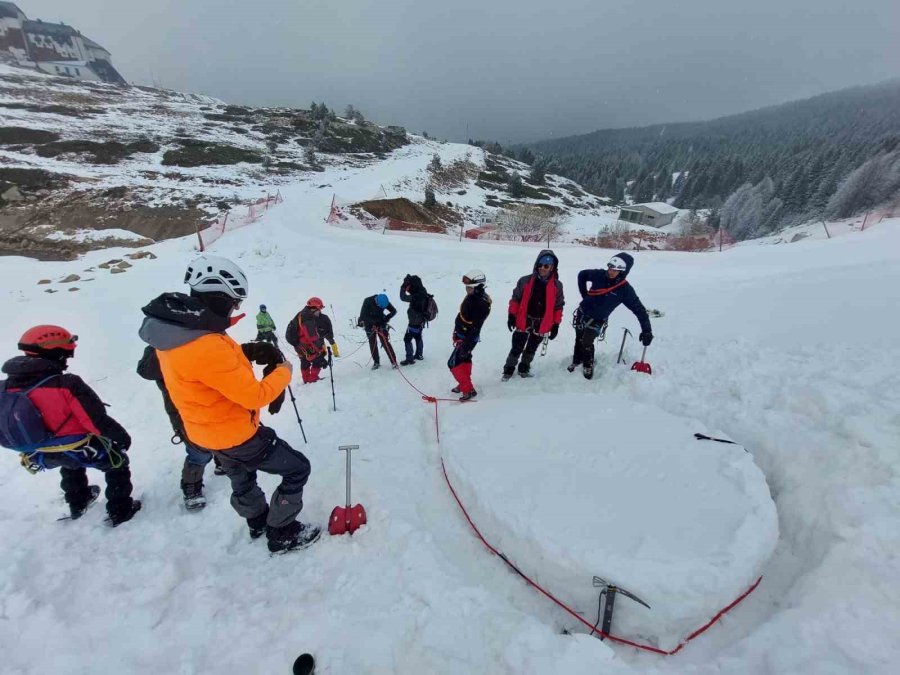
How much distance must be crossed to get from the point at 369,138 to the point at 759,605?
9361 centimetres

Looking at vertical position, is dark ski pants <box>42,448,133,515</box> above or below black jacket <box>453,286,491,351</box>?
below

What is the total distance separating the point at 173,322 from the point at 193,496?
2702 mm

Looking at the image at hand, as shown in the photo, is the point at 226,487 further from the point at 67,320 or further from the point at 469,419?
the point at 67,320

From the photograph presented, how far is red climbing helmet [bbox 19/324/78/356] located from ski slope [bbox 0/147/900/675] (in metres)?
1.85

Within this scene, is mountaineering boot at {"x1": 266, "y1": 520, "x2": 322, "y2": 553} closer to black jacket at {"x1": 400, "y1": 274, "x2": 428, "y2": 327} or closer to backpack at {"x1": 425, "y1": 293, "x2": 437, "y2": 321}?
black jacket at {"x1": 400, "y1": 274, "x2": 428, "y2": 327}

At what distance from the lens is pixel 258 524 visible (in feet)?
12.7

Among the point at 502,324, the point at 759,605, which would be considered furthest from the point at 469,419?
the point at 502,324

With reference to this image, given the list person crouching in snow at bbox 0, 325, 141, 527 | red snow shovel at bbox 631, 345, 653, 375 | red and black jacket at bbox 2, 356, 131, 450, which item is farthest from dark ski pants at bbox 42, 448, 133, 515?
red snow shovel at bbox 631, 345, 653, 375

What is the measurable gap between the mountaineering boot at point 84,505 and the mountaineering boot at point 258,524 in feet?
6.09

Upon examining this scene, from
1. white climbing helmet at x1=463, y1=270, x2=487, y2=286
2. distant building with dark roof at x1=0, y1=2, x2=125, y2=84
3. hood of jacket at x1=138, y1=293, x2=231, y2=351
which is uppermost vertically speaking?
distant building with dark roof at x1=0, y1=2, x2=125, y2=84

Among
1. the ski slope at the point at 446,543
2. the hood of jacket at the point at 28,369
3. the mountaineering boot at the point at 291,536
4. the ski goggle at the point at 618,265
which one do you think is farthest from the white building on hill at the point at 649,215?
the hood of jacket at the point at 28,369

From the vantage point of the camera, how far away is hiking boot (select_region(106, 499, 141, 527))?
4.05 m

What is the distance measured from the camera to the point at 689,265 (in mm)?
14320

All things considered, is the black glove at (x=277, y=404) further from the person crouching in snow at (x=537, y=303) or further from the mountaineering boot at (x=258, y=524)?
the person crouching in snow at (x=537, y=303)
